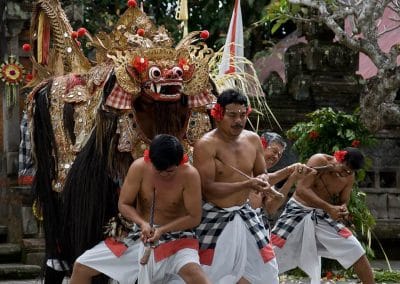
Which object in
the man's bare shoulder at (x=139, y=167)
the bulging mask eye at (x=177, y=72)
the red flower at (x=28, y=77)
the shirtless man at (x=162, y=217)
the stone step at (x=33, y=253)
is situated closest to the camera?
the shirtless man at (x=162, y=217)

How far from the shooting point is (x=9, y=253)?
12547 mm

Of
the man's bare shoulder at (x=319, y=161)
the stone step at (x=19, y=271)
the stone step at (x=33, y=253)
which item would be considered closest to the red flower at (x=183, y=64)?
the man's bare shoulder at (x=319, y=161)

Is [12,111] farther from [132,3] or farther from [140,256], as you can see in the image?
[140,256]

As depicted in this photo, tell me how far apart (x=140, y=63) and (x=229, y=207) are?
1201mm

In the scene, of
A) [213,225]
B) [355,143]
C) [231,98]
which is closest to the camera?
[231,98]

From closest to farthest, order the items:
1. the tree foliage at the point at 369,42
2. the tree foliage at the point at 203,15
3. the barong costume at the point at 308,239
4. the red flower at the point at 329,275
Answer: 1. the barong costume at the point at 308,239
2. the tree foliage at the point at 369,42
3. the red flower at the point at 329,275
4. the tree foliage at the point at 203,15

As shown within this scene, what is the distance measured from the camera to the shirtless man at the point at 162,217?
285 inches

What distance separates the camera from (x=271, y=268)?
7793 millimetres

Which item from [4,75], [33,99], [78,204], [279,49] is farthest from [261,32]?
[78,204]

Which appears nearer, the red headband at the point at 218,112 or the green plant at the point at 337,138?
the red headband at the point at 218,112

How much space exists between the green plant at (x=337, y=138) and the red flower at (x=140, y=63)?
4.44 metres

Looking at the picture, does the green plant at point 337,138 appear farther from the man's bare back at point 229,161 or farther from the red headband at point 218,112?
the red headband at point 218,112

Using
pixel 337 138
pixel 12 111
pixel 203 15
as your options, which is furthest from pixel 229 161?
pixel 203 15

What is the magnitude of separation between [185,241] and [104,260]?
1.87ft
